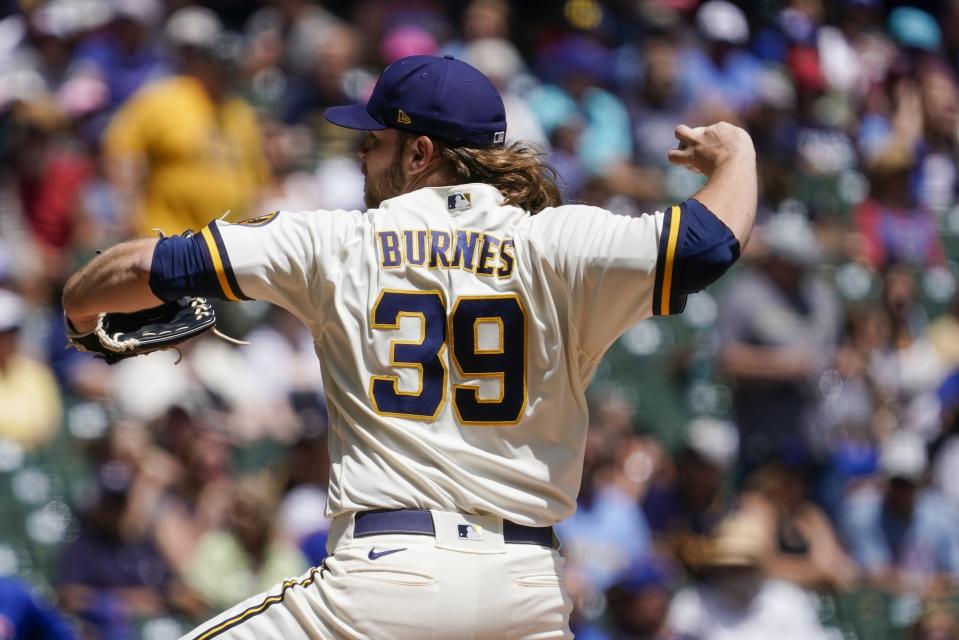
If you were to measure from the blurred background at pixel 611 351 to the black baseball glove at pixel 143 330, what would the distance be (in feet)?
4.56

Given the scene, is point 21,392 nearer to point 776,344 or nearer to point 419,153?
→ point 776,344

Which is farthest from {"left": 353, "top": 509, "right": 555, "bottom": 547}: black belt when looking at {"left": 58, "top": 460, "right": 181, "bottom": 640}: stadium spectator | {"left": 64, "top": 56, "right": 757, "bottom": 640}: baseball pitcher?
{"left": 58, "top": 460, "right": 181, "bottom": 640}: stadium spectator

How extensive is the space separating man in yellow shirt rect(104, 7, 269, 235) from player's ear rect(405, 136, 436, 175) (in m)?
4.86

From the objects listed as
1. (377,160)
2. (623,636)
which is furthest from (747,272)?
(377,160)

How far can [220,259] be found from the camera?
310cm

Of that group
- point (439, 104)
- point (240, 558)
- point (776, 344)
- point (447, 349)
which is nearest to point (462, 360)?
point (447, 349)

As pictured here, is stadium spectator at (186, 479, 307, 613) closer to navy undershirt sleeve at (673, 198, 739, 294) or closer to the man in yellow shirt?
the man in yellow shirt

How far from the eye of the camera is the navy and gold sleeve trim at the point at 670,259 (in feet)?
9.87

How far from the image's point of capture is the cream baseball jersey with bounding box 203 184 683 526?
310cm

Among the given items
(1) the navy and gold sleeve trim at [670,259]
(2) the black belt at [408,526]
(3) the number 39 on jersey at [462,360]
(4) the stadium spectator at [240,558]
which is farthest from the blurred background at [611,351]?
(1) the navy and gold sleeve trim at [670,259]

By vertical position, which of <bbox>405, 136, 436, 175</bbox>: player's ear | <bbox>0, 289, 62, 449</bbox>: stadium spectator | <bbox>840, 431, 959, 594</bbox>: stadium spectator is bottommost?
<bbox>840, 431, 959, 594</bbox>: stadium spectator

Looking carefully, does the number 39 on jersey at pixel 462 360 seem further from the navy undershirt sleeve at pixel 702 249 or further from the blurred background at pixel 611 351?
the blurred background at pixel 611 351

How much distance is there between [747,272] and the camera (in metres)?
8.52

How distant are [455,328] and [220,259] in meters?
0.49
